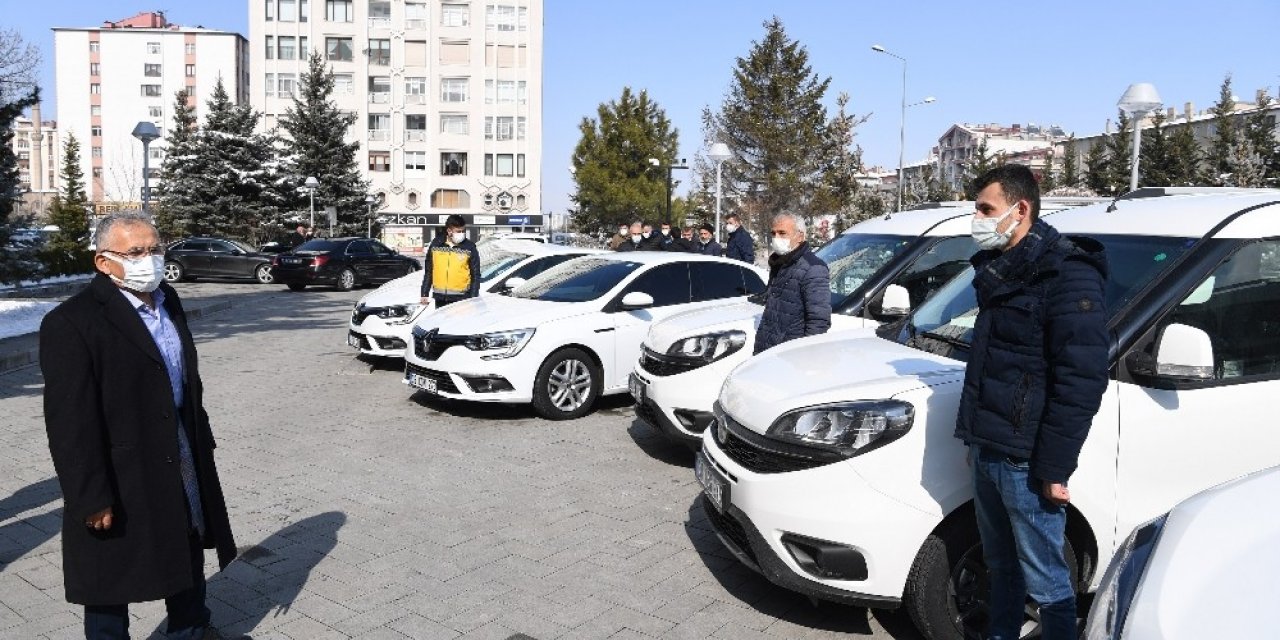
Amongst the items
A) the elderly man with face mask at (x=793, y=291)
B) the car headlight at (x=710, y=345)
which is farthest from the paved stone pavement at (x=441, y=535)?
the elderly man with face mask at (x=793, y=291)

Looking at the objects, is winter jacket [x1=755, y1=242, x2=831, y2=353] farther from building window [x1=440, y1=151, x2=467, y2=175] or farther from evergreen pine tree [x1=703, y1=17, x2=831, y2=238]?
building window [x1=440, y1=151, x2=467, y2=175]

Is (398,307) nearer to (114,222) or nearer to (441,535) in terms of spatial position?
(441,535)

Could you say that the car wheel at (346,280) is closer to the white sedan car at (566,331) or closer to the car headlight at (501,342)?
the white sedan car at (566,331)

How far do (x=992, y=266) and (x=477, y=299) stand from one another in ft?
23.0

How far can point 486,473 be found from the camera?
687 centimetres

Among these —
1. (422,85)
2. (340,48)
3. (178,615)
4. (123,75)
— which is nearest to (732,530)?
(178,615)

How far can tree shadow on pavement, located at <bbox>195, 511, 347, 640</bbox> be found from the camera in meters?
4.41

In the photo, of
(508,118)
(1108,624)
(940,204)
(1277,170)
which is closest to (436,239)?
(940,204)

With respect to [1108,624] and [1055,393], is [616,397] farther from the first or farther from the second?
[1108,624]

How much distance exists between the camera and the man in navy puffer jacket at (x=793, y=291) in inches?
236

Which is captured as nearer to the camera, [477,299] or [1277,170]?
[477,299]

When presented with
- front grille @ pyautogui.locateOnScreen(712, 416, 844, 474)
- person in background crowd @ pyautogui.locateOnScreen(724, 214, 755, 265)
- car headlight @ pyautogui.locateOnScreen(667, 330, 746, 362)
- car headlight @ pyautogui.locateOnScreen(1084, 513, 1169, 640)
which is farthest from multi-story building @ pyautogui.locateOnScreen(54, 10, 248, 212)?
car headlight @ pyautogui.locateOnScreen(1084, 513, 1169, 640)

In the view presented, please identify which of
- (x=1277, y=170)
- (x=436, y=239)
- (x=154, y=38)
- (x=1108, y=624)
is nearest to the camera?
(x=1108, y=624)

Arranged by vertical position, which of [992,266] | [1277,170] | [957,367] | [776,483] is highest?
[1277,170]
